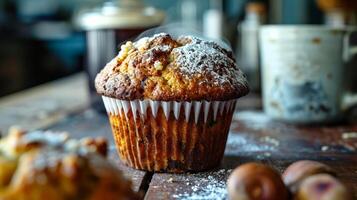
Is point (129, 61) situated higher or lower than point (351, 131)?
higher

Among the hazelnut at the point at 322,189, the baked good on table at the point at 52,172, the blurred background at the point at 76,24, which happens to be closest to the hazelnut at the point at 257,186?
the hazelnut at the point at 322,189

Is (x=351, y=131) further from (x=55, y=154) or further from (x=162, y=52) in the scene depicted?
(x=55, y=154)

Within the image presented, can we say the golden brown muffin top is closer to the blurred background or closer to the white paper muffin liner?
the white paper muffin liner

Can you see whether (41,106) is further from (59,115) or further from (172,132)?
(172,132)

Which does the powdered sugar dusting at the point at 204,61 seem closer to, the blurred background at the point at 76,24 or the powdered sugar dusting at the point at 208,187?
the powdered sugar dusting at the point at 208,187

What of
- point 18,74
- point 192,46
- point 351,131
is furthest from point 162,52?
point 18,74
